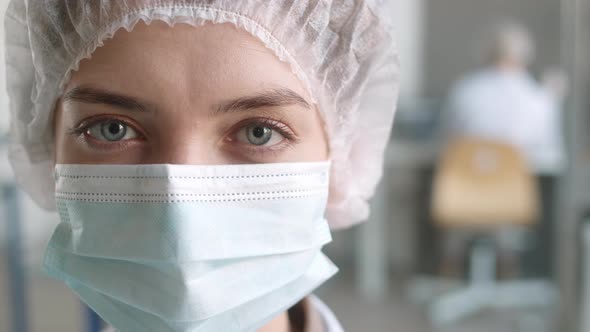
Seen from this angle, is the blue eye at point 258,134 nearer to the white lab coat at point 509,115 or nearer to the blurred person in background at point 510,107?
the blurred person in background at point 510,107

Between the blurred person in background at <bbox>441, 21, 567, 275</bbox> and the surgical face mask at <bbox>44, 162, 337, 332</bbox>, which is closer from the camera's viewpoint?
the surgical face mask at <bbox>44, 162, 337, 332</bbox>

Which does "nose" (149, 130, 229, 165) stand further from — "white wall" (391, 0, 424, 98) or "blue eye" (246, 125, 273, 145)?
"white wall" (391, 0, 424, 98)

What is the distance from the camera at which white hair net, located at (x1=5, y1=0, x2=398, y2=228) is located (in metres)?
0.81

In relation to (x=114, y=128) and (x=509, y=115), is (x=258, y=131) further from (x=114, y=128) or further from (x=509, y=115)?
(x=509, y=115)

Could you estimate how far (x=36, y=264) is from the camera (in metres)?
4.41

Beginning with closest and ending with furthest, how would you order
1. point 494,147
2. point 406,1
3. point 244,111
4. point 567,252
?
point 244,111 → point 567,252 → point 494,147 → point 406,1

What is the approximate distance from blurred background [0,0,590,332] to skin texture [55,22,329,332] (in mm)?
1839

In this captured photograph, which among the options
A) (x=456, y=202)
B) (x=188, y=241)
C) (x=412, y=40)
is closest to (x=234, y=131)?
(x=188, y=241)

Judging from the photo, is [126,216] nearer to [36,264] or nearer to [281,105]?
[281,105]

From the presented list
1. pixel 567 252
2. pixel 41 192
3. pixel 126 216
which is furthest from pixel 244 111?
pixel 567 252

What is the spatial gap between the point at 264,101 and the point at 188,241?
7.9 inches

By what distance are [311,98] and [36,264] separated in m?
4.04

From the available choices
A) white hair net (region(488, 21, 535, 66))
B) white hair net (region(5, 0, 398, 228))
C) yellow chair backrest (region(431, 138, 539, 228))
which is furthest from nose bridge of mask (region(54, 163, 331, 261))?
white hair net (region(488, 21, 535, 66))

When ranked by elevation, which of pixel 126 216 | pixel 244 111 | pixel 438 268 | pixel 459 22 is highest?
pixel 459 22
